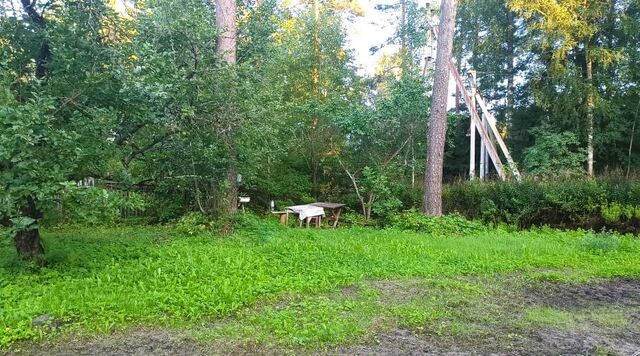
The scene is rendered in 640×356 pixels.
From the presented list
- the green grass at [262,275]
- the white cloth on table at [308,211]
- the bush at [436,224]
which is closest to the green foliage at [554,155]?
the bush at [436,224]

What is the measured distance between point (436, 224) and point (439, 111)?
2.58 m

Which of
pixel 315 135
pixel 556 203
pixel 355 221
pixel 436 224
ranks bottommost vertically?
pixel 355 221

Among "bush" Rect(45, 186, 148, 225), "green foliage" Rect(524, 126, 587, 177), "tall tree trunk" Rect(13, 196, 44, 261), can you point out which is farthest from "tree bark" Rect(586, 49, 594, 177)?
"tall tree trunk" Rect(13, 196, 44, 261)

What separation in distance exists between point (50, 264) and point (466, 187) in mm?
9028

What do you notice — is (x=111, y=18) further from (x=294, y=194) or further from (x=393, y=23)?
(x=393, y=23)

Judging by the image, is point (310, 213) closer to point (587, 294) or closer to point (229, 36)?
point (229, 36)

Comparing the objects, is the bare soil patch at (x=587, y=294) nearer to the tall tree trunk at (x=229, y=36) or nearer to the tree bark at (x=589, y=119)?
the tall tree trunk at (x=229, y=36)

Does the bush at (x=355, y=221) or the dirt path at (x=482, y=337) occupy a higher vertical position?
the dirt path at (x=482, y=337)

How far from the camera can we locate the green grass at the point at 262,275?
11.8 feet

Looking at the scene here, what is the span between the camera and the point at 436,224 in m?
9.33

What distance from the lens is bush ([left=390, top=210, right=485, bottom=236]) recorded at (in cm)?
915

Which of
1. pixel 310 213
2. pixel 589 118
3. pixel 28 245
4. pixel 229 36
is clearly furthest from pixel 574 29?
pixel 28 245

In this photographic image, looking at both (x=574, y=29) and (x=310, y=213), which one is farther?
(x=574, y=29)

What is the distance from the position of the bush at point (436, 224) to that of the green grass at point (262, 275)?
1.17m
